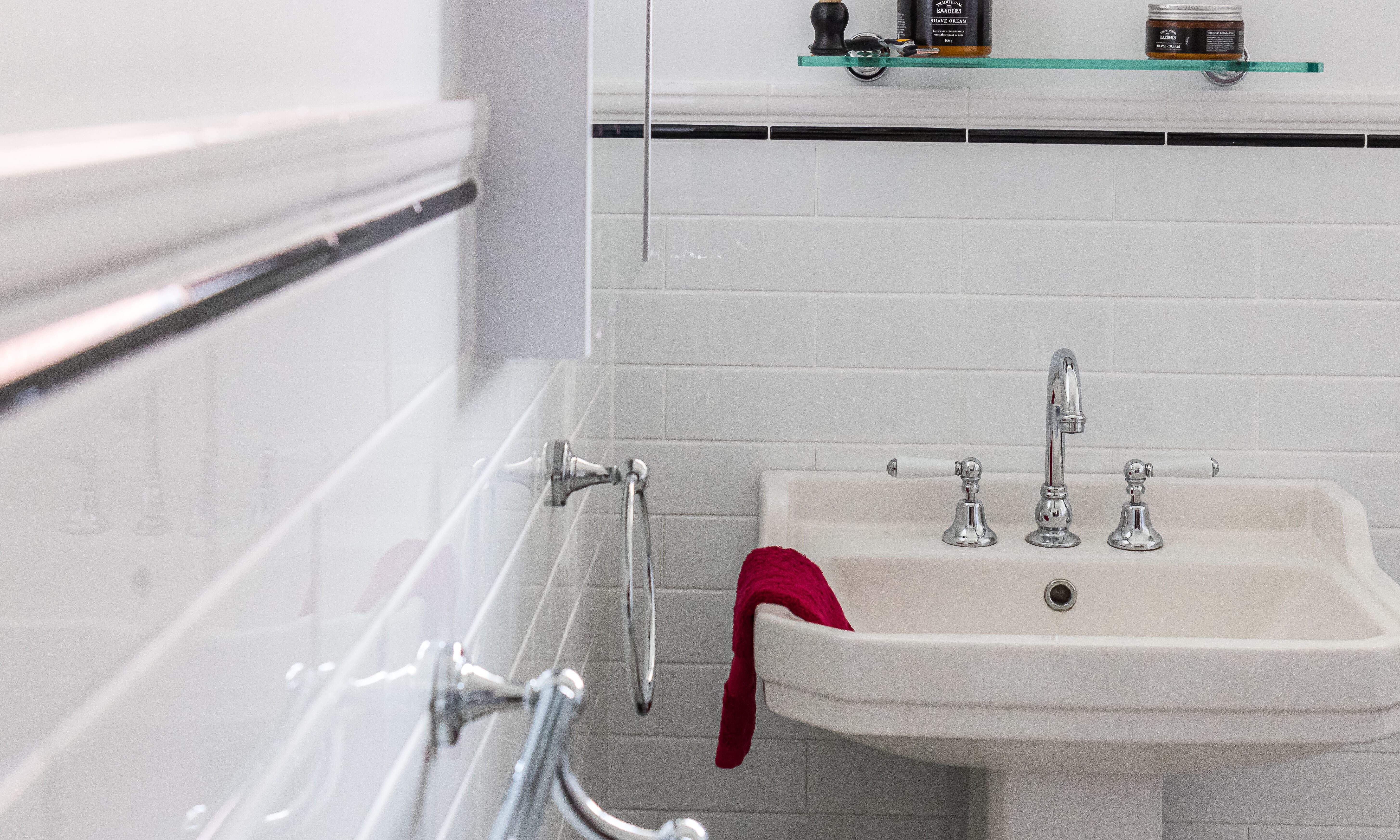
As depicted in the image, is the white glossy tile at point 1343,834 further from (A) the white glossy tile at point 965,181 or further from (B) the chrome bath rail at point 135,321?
(B) the chrome bath rail at point 135,321

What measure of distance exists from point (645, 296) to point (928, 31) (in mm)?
470

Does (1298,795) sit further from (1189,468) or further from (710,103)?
(710,103)

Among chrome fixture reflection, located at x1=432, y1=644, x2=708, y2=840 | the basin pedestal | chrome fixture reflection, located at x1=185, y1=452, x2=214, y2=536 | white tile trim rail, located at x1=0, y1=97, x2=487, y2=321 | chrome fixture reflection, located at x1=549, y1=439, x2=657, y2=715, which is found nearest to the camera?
white tile trim rail, located at x1=0, y1=97, x2=487, y2=321

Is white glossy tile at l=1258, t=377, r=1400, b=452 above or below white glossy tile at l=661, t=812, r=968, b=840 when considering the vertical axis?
above

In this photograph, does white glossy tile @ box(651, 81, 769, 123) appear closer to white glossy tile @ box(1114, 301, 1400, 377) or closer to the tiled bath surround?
the tiled bath surround

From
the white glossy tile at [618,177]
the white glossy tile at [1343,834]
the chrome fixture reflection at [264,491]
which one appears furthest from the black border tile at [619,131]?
the white glossy tile at [1343,834]

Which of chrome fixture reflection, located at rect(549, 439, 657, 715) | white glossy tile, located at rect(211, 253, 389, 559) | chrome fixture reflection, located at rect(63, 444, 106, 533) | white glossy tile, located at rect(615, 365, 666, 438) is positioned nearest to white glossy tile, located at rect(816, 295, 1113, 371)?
white glossy tile, located at rect(615, 365, 666, 438)

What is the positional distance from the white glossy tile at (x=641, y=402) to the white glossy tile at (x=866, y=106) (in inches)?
14.2

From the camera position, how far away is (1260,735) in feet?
3.93

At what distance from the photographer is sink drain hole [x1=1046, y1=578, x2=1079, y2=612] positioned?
1500 mm

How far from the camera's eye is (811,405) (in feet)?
5.42

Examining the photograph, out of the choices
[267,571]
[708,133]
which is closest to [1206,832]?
[708,133]

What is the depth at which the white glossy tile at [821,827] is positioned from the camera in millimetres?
1709

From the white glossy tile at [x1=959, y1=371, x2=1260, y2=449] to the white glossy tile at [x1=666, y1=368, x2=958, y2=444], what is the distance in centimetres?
5
